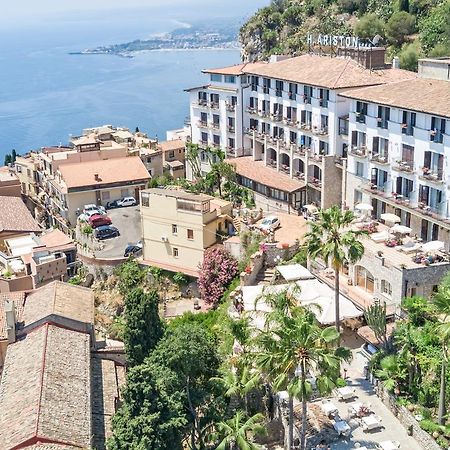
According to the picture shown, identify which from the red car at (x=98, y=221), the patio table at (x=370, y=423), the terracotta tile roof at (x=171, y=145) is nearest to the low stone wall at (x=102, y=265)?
the red car at (x=98, y=221)

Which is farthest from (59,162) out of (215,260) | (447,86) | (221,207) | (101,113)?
(101,113)

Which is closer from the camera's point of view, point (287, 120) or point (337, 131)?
point (337, 131)

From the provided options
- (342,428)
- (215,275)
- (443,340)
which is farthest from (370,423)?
(215,275)

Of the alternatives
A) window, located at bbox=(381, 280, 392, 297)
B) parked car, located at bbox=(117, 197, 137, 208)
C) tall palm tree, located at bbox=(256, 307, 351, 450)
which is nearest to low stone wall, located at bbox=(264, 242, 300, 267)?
window, located at bbox=(381, 280, 392, 297)

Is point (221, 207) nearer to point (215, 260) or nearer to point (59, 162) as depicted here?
point (215, 260)

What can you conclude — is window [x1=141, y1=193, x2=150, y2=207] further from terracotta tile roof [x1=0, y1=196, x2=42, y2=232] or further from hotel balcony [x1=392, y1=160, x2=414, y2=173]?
hotel balcony [x1=392, y1=160, x2=414, y2=173]

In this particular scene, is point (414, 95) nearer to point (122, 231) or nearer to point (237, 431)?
point (237, 431)
